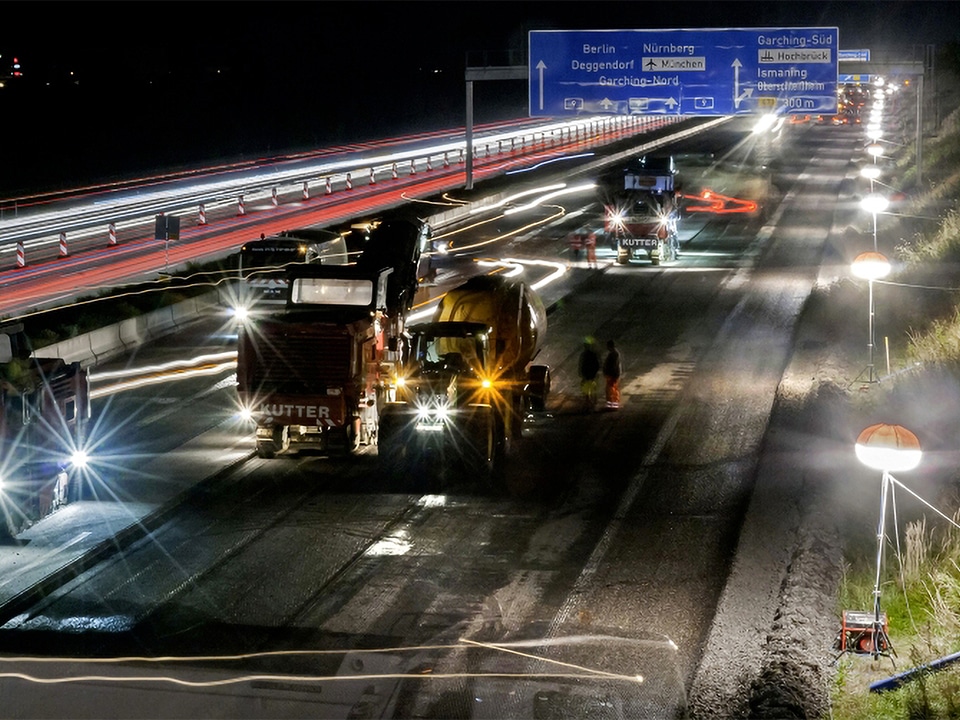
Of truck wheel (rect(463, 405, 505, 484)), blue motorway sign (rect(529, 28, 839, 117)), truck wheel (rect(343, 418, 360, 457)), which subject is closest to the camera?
truck wheel (rect(463, 405, 505, 484))

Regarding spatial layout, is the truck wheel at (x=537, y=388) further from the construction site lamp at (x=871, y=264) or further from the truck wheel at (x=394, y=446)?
the construction site lamp at (x=871, y=264)

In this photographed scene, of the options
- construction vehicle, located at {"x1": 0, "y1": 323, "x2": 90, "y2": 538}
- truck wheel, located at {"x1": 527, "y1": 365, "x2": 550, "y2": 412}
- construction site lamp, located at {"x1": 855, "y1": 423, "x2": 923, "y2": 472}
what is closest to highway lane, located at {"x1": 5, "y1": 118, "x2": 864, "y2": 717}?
truck wheel, located at {"x1": 527, "y1": 365, "x2": 550, "y2": 412}

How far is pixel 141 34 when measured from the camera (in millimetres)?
121188

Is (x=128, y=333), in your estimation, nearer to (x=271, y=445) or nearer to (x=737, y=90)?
(x=271, y=445)

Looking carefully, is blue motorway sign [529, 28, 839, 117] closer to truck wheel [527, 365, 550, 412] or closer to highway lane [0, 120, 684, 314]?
highway lane [0, 120, 684, 314]

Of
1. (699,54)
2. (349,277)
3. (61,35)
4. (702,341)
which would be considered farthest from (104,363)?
(61,35)

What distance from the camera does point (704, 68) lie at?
145ft

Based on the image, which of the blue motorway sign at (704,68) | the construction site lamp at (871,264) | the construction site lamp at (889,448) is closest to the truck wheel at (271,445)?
the construction site lamp at (871,264)

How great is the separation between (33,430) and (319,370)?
14.2ft

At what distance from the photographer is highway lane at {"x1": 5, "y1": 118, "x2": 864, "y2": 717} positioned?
11.1 metres

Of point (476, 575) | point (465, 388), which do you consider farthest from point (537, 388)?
point (476, 575)

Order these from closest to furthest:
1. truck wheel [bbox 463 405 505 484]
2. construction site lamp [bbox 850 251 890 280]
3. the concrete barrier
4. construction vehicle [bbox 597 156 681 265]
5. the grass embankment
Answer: the grass embankment < truck wheel [bbox 463 405 505 484] < construction site lamp [bbox 850 251 890 280] < the concrete barrier < construction vehicle [bbox 597 156 681 265]

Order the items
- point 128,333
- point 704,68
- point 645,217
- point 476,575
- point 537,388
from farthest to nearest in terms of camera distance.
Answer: point 704,68 < point 645,217 < point 128,333 < point 537,388 < point 476,575

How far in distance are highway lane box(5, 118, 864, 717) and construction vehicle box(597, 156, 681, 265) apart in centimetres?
1646
